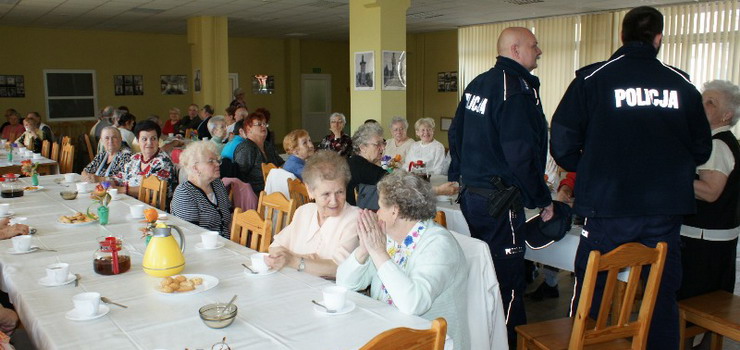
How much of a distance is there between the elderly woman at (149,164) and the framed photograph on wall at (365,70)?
11.3 feet

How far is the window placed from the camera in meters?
13.2

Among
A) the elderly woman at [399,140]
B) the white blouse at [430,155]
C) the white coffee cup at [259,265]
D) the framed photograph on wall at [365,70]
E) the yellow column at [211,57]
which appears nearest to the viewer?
the white coffee cup at [259,265]

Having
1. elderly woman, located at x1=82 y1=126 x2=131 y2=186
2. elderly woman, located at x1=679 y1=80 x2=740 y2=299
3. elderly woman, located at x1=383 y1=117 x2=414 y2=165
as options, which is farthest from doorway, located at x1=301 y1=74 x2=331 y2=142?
elderly woman, located at x1=679 y1=80 x2=740 y2=299

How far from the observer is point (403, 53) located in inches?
311

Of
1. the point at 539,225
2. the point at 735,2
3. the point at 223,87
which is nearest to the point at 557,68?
the point at 735,2

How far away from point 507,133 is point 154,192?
273 centimetres

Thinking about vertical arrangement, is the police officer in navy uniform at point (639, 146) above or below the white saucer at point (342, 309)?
above

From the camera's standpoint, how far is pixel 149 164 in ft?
16.0

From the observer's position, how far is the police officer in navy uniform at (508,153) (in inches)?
111

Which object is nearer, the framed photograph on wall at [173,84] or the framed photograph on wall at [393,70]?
the framed photograph on wall at [393,70]

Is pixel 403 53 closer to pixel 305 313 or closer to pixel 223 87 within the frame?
pixel 223 87

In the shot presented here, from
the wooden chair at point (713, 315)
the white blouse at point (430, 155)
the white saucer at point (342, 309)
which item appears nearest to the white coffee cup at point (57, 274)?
the white saucer at point (342, 309)

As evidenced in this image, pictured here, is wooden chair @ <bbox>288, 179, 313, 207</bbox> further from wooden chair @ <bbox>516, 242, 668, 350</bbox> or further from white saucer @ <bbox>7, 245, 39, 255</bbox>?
wooden chair @ <bbox>516, 242, 668, 350</bbox>

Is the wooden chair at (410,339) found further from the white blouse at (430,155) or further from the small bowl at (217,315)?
the white blouse at (430,155)
